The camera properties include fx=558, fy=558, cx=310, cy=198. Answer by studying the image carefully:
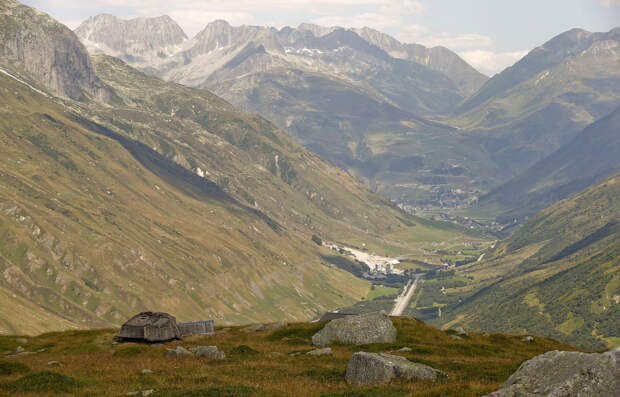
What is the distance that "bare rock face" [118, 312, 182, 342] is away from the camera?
262 ft

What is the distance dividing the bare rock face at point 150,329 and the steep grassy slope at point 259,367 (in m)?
3.13

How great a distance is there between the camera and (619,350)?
28906 mm

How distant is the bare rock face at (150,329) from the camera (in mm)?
80000

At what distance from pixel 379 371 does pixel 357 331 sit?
2831 centimetres

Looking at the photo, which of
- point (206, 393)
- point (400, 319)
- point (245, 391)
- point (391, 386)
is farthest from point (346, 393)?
point (400, 319)

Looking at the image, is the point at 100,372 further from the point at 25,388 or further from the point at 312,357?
the point at 312,357

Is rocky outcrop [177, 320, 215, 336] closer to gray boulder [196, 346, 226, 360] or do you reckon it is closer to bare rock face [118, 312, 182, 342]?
bare rock face [118, 312, 182, 342]

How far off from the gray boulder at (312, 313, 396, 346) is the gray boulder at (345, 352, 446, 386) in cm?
2554

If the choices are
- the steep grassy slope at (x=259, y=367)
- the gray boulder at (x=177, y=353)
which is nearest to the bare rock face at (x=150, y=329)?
the steep grassy slope at (x=259, y=367)

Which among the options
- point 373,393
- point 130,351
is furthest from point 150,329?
point 373,393

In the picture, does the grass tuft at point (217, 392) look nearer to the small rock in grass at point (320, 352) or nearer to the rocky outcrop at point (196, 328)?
the small rock in grass at point (320, 352)

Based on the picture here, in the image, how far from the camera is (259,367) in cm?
5509

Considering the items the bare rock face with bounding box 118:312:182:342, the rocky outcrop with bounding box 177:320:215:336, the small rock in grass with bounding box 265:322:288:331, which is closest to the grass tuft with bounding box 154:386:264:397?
the bare rock face with bounding box 118:312:182:342

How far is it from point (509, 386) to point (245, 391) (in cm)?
1959
